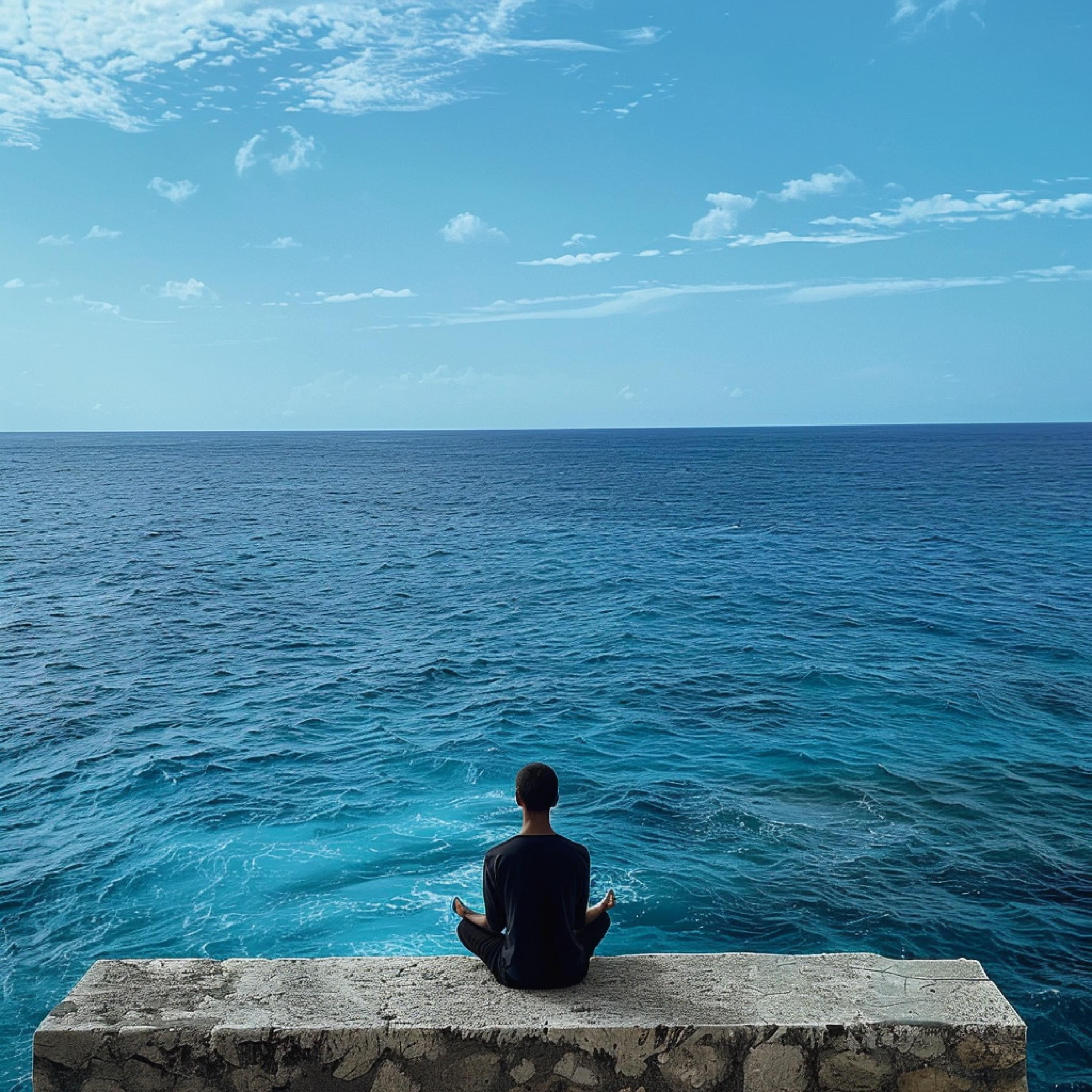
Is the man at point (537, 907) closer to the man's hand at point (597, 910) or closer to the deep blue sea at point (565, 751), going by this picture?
the man's hand at point (597, 910)

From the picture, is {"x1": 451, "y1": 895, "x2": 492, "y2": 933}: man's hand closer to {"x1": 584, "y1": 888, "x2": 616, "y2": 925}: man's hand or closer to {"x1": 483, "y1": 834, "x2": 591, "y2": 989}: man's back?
{"x1": 483, "y1": 834, "x2": 591, "y2": 989}: man's back

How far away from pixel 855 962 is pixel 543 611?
28646mm

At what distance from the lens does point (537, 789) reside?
5465 mm

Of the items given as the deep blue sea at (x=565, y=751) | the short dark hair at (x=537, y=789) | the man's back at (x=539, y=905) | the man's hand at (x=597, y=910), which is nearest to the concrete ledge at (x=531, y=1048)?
the man's back at (x=539, y=905)

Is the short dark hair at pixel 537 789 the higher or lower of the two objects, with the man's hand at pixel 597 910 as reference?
higher

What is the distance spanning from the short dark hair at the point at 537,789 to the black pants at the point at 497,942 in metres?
0.71

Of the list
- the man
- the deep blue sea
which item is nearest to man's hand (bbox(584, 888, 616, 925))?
the man

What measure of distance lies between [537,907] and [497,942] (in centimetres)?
38

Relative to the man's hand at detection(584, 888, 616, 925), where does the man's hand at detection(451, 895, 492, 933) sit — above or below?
below

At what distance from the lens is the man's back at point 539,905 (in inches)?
206

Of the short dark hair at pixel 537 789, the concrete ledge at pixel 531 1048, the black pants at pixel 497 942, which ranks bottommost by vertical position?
the concrete ledge at pixel 531 1048

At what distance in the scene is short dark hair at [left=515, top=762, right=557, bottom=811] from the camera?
17.9 feet

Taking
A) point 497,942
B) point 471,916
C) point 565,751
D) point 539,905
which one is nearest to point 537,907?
point 539,905

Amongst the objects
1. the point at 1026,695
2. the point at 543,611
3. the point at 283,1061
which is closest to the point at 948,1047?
the point at 283,1061
